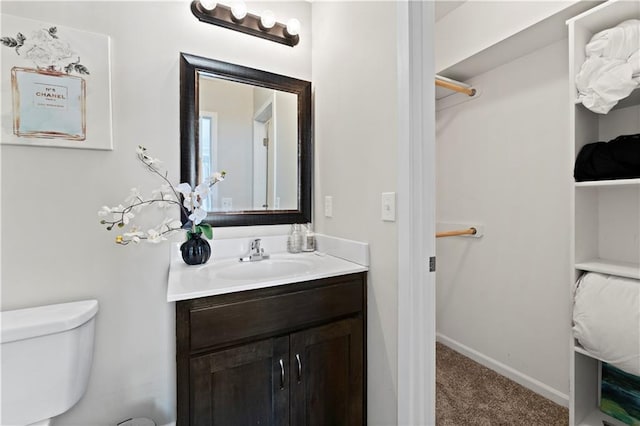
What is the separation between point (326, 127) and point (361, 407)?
56.5 inches

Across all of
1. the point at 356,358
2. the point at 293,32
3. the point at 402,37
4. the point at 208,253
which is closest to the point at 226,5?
the point at 293,32

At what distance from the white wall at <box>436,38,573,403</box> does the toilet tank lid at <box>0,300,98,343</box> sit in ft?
7.48

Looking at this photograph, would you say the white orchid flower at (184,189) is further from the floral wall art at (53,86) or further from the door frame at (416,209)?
the door frame at (416,209)

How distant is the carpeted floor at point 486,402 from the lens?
1.55m

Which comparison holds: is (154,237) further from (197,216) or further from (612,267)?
(612,267)

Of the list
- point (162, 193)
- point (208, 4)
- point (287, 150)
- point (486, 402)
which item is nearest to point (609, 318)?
point (486, 402)

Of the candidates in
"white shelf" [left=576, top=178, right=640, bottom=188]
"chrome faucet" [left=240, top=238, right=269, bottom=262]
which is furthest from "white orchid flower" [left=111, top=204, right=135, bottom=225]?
"white shelf" [left=576, top=178, right=640, bottom=188]

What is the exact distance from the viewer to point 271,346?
1.12 meters

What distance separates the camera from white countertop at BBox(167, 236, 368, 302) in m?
1.03

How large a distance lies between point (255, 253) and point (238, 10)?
128 centimetres

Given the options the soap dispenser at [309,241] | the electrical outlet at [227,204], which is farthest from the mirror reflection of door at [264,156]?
the soap dispenser at [309,241]

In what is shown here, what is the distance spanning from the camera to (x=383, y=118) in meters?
1.23

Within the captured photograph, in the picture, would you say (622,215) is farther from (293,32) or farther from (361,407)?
(293,32)

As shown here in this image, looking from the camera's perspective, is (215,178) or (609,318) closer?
(609,318)
